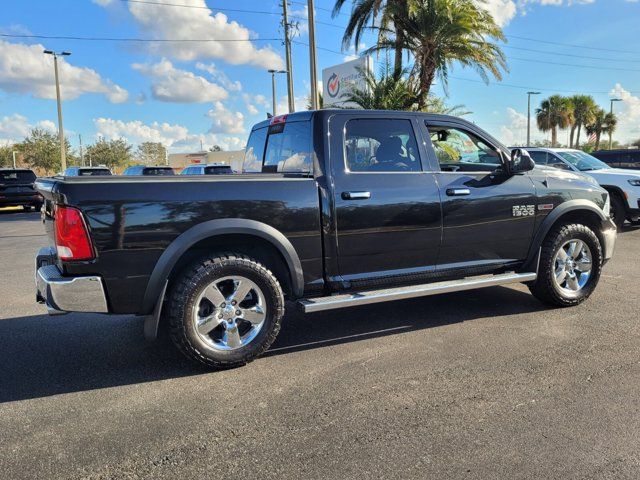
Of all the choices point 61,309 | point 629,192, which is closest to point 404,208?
point 61,309

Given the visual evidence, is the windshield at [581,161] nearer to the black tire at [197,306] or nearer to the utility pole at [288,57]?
the black tire at [197,306]

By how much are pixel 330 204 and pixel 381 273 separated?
30.7 inches

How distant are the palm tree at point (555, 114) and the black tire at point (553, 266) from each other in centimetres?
4795

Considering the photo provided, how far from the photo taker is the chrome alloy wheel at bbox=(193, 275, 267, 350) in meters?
3.79

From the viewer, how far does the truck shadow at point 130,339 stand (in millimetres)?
3768

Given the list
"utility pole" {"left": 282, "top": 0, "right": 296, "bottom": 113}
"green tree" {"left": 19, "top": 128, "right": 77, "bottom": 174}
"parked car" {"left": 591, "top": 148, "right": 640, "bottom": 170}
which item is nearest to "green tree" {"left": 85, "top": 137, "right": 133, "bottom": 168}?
"green tree" {"left": 19, "top": 128, "right": 77, "bottom": 174}

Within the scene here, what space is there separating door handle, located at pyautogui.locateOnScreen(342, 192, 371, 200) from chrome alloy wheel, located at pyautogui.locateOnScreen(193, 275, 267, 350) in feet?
3.36

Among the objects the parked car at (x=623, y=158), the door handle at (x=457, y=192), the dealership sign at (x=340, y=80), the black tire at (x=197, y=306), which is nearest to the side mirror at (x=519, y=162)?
the door handle at (x=457, y=192)

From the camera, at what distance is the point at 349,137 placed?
Result: 14.3 ft

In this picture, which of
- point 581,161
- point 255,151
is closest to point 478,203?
point 255,151

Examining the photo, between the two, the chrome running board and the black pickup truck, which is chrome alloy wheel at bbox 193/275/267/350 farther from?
the chrome running board

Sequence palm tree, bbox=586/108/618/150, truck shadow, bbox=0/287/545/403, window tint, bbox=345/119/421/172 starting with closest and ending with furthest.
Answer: truck shadow, bbox=0/287/545/403
window tint, bbox=345/119/421/172
palm tree, bbox=586/108/618/150

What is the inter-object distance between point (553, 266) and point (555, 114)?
162ft

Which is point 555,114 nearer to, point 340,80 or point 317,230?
point 340,80
